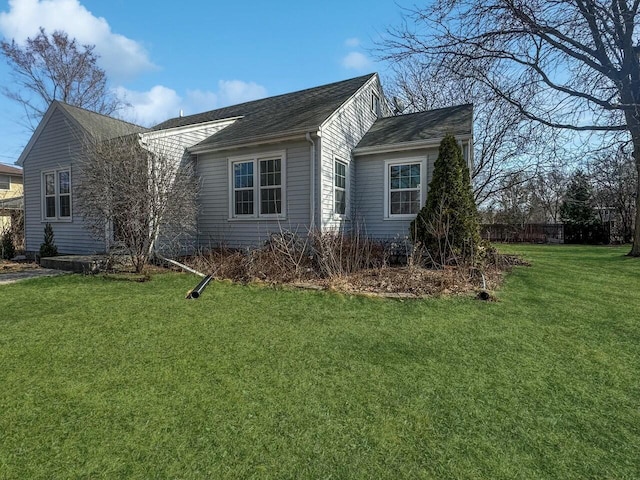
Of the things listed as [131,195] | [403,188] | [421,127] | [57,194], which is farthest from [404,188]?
[57,194]

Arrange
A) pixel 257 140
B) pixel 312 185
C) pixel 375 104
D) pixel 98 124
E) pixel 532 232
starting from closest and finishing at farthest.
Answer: pixel 312 185, pixel 257 140, pixel 98 124, pixel 375 104, pixel 532 232

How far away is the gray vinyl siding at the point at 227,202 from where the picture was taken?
30.3 ft

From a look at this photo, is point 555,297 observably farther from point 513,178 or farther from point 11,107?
point 11,107

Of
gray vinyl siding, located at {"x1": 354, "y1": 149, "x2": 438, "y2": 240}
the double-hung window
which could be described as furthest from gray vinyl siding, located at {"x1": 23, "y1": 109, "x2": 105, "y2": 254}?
the double-hung window

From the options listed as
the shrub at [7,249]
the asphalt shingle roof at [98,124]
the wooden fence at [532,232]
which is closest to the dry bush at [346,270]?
the asphalt shingle roof at [98,124]

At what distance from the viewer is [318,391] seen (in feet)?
9.37

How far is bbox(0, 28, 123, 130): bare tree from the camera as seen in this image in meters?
21.7

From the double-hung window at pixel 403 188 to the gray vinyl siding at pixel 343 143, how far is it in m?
1.13

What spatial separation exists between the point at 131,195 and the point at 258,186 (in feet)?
11.4

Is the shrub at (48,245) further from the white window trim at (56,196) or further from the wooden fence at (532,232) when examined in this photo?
the wooden fence at (532,232)

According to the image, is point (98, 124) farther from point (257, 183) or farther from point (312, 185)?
point (312, 185)

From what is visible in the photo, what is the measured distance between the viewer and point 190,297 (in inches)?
229

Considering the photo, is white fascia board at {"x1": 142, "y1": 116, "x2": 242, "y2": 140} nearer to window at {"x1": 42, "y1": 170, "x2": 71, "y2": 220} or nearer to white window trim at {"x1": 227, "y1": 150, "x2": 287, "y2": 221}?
white window trim at {"x1": 227, "y1": 150, "x2": 287, "y2": 221}

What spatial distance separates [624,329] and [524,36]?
9.30 meters
